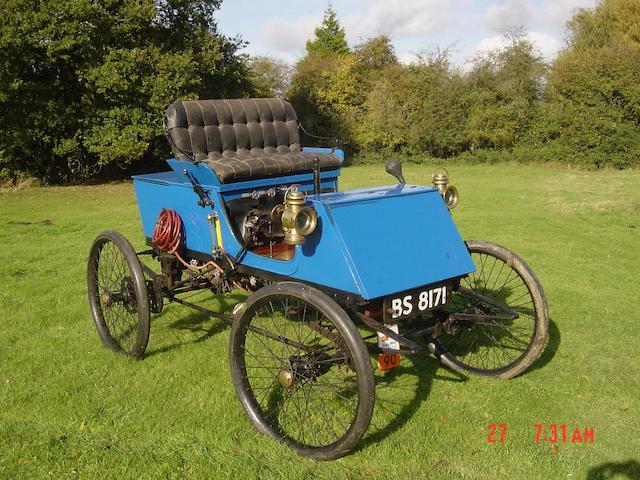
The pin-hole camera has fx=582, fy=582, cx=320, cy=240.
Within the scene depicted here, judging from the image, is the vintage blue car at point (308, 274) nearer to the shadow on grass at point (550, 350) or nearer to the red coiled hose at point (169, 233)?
the red coiled hose at point (169, 233)

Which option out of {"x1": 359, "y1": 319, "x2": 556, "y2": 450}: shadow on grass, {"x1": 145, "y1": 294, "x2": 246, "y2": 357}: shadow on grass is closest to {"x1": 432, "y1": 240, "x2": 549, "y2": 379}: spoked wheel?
{"x1": 359, "y1": 319, "x2": 556, "y2": 450}: shadow on grass

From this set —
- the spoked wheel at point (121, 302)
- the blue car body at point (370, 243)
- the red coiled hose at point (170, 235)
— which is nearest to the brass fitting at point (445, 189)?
the blue car body at point (370, 243)

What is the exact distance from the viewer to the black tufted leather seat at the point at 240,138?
417cm

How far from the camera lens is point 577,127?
66.6 feet

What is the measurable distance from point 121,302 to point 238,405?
1.45m

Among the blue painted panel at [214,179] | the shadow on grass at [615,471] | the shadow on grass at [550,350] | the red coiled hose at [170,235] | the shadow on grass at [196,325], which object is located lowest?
the shadow on grass at [615,471]

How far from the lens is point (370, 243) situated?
300 centimetres

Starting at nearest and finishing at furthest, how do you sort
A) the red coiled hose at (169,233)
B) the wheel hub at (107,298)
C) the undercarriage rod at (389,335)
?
the undercarriage rod at (389,335) < the red coiled hose at (169,233) < the wheel hub at (107,298)

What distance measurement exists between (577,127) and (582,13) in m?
8.93

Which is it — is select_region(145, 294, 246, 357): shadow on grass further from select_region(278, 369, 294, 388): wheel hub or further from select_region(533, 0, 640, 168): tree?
select_region(533, 0, 640, 168): tree

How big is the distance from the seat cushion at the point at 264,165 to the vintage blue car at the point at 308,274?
0.01 metres

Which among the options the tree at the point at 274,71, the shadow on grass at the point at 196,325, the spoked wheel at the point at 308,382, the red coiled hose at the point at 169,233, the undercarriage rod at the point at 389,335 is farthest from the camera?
the tree at the point at 274,71

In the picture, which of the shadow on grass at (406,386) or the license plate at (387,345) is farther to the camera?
the shadow on grass at (406,386)

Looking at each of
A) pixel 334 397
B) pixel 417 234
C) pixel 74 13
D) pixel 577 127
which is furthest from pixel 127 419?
pixel 577 127
